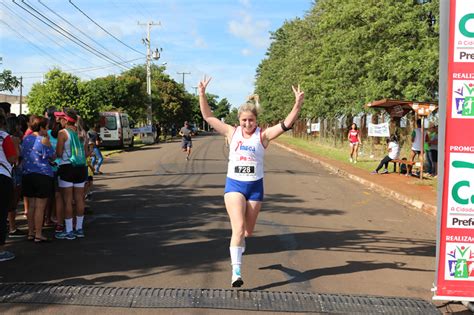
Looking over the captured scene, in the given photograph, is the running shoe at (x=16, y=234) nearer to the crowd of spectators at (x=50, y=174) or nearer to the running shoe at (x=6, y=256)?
the crowd of spectators at (x=50, y=174)

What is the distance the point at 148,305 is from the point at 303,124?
159 ft

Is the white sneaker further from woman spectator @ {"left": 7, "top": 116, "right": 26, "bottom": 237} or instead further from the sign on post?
woman spectator @ {"left": 7, "top": 116, "right": 26, "bottom": 237}

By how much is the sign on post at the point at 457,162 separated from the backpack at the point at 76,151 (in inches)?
193

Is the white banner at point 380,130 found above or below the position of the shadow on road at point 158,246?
above

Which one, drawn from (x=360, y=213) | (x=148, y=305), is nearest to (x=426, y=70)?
(x=360, y=213)

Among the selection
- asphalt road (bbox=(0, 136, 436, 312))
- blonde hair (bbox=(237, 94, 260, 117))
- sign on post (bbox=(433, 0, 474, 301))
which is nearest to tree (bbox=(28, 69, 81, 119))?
asphalt road (bbox=(0, 136, 436, 312))

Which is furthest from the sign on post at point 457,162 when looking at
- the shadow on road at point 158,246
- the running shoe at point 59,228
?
the running shoe at point 59,228

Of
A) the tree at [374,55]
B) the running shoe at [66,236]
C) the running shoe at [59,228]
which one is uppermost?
the tree at [374,55]

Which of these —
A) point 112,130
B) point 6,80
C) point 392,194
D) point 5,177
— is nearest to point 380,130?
point 392,194

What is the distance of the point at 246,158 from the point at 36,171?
133 inches

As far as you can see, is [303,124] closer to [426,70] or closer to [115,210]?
[426,70]

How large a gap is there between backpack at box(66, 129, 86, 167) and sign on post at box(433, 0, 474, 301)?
4.90m

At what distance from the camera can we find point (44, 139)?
22.3 ft

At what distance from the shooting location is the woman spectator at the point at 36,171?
6.77 m
